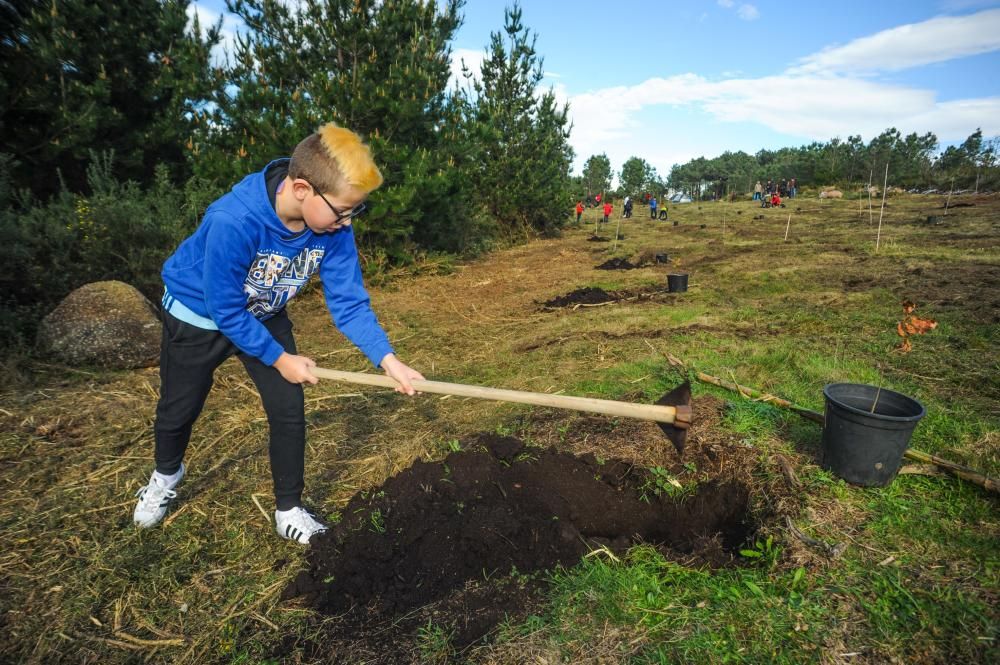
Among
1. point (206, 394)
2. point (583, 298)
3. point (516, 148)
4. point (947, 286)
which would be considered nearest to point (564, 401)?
point (206, 394)

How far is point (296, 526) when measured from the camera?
2.55 metres

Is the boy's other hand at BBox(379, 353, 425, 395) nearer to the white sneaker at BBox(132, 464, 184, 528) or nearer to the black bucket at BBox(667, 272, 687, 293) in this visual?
the white sneaker at BBox(132, 464, 184, 528)

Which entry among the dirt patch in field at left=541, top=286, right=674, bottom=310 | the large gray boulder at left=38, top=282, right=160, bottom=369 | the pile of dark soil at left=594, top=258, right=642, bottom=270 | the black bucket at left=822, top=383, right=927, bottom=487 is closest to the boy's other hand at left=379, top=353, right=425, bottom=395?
the black bucket at left=822, top=383, right=927, bottom=487

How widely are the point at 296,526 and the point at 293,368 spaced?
878 millimetres

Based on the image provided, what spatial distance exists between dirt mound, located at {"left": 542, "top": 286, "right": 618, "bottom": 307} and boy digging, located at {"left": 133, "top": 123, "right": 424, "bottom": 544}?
5.55 m

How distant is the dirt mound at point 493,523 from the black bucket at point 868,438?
561 millimetres

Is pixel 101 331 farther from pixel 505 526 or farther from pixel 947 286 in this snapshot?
pixel 947 286

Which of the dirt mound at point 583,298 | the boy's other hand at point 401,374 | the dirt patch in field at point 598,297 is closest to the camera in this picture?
the boy's other hand at point 401,374

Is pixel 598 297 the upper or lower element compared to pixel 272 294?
lower

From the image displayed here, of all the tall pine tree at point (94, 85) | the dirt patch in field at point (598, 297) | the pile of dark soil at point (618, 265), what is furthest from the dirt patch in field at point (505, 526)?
the pile of dark soil at point (618, 265)

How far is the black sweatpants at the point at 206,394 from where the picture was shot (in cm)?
228

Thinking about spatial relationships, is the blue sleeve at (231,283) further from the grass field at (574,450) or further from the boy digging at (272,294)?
the grass field at (574,450)

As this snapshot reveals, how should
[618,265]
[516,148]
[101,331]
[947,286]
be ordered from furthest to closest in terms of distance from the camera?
[516,148], [618,265], [947,286], [101,331]

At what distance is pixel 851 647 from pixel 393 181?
Answer: 8.70m
